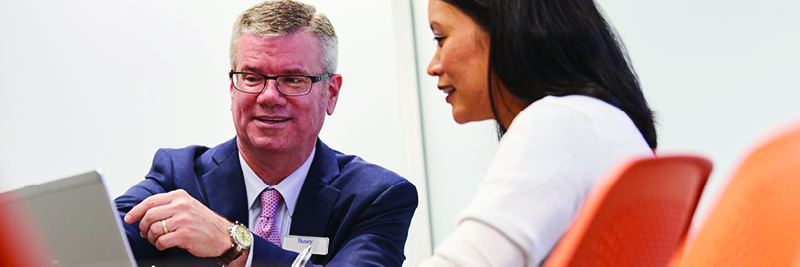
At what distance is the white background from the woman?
35.1 inches

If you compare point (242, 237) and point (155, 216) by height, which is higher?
point (155, 216)

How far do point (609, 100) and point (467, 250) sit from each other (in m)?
0.34

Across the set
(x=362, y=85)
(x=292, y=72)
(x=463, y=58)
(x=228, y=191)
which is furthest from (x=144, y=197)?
(x=362, y=85)

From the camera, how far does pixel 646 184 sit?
0.48 metres

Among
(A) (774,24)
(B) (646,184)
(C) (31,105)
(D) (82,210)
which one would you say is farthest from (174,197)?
(A) (774,24)

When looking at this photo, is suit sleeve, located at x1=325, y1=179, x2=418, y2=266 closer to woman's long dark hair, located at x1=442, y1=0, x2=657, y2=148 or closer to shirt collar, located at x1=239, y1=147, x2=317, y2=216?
shirt collar, located at x1=239, y1=147, x2=317, y2=216

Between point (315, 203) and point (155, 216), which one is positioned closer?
point (155, 216)

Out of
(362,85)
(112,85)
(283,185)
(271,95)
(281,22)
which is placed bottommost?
(362,85)

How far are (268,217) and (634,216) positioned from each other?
1455 mm

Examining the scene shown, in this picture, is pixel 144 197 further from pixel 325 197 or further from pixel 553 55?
pixel 553 55

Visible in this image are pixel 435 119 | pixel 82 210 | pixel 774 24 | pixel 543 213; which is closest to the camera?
pixel 543 213

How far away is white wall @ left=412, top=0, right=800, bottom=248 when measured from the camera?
1.89 m

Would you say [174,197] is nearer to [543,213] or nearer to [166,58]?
[543,213]

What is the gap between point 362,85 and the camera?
11.2 ft
